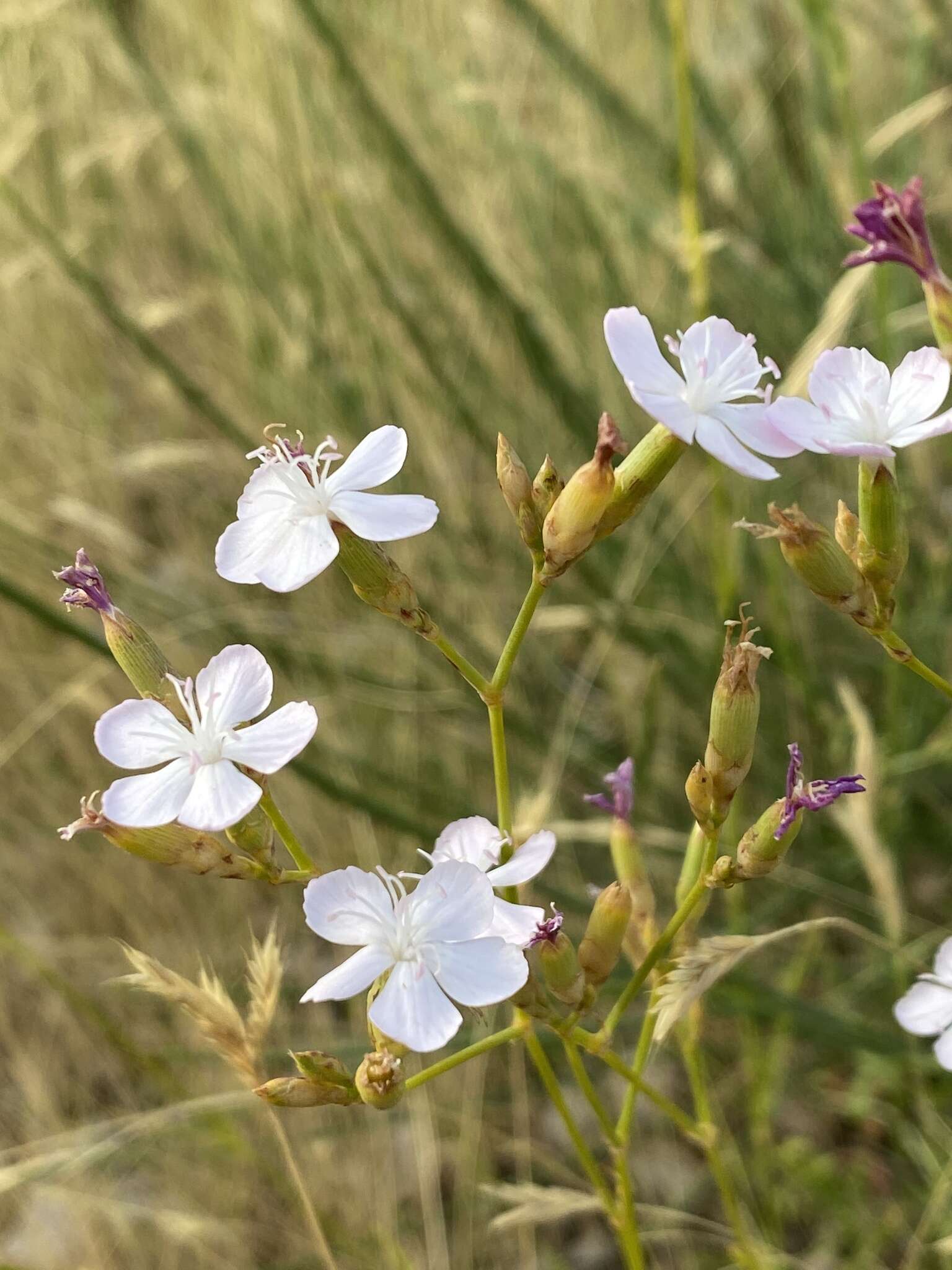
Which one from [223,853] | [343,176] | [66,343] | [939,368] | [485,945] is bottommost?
[485,945]

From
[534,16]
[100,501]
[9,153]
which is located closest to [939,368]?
[534,16]

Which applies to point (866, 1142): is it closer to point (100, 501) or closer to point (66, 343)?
point (100, 501)

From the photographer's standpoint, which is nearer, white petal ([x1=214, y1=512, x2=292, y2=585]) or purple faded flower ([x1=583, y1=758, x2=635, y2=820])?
white petal ([x1=214, y1=512, x2=292, y2=585])

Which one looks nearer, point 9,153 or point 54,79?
point 9,153

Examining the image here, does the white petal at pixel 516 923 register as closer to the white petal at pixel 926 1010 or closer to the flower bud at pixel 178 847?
the flower bud at pixel 178 847

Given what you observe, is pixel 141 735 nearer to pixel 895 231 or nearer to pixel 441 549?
pixel 895 231

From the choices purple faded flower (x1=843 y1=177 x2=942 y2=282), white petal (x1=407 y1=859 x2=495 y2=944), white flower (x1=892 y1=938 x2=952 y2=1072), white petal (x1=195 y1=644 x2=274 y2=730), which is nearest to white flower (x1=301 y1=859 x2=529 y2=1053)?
white petal (x1=407 y1=859 x2=495 y2=944)

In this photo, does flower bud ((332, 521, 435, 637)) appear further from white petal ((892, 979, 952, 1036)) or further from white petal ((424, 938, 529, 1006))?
white petal ((892, 979, 952, 1036))

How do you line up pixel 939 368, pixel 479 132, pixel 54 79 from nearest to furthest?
pixel 939 368 < pixel 479 132 < pixel 54 79
